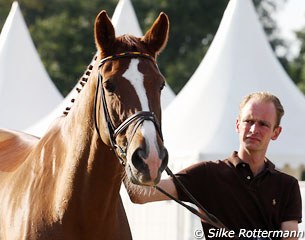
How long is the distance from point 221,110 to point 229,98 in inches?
9.4

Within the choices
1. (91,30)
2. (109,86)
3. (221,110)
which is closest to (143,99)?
(109,86)

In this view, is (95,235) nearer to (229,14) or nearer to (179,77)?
(229,14)

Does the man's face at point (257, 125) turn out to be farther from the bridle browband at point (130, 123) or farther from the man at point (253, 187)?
the bridle browband at point (130, 123)

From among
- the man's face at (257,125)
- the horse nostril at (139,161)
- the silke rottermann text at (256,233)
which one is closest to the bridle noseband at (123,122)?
the horse nostril at (139,161)

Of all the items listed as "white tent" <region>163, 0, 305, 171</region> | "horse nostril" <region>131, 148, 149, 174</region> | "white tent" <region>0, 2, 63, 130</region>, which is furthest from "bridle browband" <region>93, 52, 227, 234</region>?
"white tent" <region>0, 2, 63, 130</region>

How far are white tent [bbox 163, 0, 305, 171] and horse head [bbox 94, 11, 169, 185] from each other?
20.6ft

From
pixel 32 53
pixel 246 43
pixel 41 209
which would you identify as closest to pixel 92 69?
pixel 41 209

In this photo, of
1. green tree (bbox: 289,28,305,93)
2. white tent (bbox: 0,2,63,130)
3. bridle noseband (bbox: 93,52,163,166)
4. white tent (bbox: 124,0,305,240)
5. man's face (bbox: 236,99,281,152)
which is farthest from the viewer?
green tree (bbox: 289,28,305,93)

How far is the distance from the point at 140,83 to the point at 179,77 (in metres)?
31.8

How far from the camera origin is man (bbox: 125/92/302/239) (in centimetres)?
468

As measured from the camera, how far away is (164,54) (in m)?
39.1

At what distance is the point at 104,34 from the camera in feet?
15.0

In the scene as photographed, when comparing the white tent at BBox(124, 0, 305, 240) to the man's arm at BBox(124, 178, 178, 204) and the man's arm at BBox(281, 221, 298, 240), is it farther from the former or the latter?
the man's arm at BBox(281, 221, 298, 240)

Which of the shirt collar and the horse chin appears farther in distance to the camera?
the shirt collar
